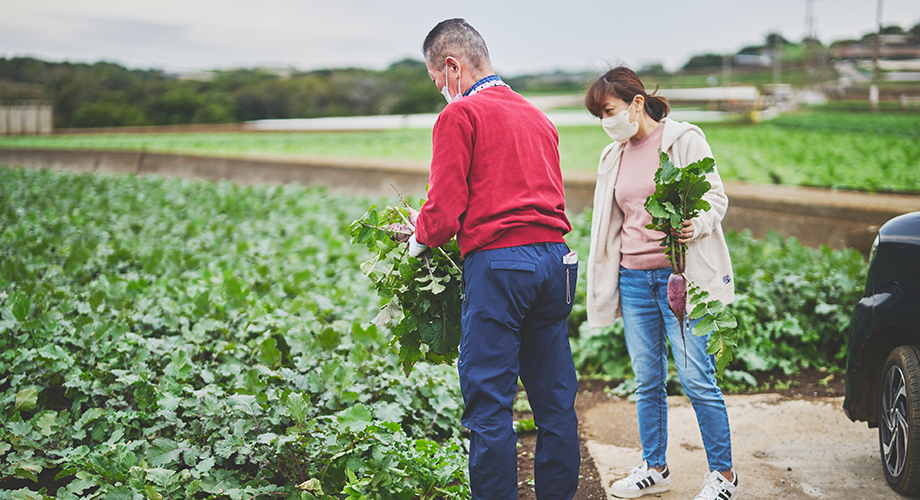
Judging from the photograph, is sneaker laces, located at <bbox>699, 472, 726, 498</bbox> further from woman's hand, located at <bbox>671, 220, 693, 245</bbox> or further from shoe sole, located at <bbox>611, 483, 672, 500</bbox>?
woman's hand, located at <bbox>671, 220, 693, 245</bbox>

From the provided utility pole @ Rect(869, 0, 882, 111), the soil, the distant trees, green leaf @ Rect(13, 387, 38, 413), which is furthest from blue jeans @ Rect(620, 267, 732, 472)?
the distant trees

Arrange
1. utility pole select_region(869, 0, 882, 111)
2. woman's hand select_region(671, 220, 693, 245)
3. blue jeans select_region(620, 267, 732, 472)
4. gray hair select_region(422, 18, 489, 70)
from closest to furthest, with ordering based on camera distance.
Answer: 1. gray hair select_region(422, 18, 489, 70)
2. woman's hand select_region(671, 220, 693, 245)
3. blue jeans select_region(620, 267, 732, 472)
4. utility pole select_region(869, 0, 882, 111)

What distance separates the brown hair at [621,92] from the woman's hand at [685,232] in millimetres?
538

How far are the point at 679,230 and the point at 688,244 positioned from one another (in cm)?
17

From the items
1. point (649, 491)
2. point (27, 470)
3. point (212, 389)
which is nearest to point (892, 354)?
point (649, 491)

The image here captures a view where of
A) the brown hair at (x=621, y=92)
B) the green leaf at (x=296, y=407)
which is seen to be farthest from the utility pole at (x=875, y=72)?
the green leaf at (x=296, y=407)

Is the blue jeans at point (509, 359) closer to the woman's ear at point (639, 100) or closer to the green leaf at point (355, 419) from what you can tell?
the green leaf at point (355, 419)

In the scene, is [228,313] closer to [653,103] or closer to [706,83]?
[653,103]

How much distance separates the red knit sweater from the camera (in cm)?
227

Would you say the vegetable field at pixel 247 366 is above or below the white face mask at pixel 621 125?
below

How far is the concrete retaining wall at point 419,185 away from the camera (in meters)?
6.95

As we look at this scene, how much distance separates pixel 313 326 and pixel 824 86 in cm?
4586

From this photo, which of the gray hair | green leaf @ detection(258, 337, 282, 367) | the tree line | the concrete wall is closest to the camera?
the gray hair

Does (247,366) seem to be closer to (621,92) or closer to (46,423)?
(46,423)
